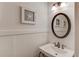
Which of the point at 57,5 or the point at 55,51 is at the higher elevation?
the point at 57,5

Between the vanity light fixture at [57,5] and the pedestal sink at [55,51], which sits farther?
the vanity light fixture at [57,5]

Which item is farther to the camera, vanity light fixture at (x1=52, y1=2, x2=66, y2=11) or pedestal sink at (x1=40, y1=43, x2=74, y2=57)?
vanity light fixture at (x1=52, y1=2, x2=66, y2=11)

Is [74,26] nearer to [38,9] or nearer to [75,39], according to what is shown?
[75,39]

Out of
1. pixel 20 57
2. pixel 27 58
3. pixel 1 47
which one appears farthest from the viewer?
pixel 27 58

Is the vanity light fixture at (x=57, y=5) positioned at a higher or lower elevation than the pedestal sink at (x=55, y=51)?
higher

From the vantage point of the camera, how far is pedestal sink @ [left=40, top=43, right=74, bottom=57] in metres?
2.00

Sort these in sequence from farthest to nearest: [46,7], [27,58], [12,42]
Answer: [46,7] → [27,58] → [12,42]

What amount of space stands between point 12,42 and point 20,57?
33 centimetres

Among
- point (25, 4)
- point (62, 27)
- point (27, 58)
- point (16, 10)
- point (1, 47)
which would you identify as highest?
point (25, 4)

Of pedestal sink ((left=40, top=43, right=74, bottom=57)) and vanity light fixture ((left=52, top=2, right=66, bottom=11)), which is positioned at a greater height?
vanity light fixture ((left=52, top=2, right=66, bottom=11))

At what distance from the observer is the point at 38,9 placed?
7.93 feet

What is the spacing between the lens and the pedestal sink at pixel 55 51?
200cm

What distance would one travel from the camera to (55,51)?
2312mm

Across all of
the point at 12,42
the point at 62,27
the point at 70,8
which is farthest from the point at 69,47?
the point at 12,42
